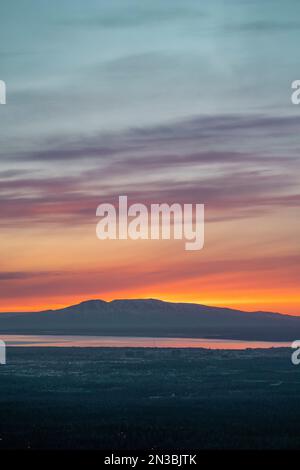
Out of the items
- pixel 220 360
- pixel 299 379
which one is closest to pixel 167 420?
pixel 299 379

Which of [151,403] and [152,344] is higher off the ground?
[152,344]

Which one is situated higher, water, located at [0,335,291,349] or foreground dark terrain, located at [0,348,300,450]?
water, located at [0,335,291,349]

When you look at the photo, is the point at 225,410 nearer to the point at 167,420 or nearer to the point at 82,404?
the point at 167,420

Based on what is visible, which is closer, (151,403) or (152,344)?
(151,403)

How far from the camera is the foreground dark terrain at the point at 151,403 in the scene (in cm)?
4031

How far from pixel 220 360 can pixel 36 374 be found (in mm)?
19913

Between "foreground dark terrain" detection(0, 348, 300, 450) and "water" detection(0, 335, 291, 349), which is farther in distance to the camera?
"water" detection(0, 335, 291, 349)

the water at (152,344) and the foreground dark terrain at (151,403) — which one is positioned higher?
the water at (152,344)

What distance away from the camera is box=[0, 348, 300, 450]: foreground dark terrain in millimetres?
40312

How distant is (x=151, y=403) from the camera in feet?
171

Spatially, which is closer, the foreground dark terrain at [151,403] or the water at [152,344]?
the foreground dark terrain at [151,403]
